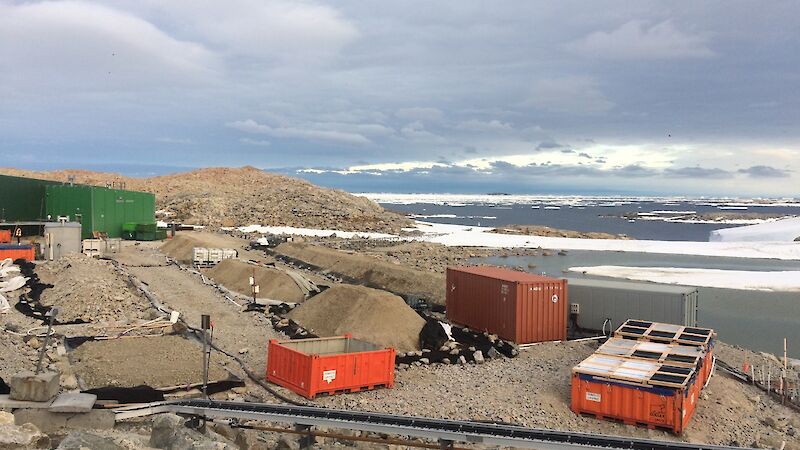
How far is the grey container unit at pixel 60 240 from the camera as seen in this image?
36947mm

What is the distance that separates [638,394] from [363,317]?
9.62 metres

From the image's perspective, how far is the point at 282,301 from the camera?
28203 mm

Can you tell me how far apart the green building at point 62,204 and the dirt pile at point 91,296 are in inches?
787

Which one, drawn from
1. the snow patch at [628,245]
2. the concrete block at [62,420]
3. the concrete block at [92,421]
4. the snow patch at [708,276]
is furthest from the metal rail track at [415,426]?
the snow patch at [628,245]

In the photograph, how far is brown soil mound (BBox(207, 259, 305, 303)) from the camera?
95.0 ft

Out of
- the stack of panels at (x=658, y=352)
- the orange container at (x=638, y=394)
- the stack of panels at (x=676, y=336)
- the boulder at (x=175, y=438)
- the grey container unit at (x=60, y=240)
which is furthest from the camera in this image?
the grey container unit at (x=60, y=240)

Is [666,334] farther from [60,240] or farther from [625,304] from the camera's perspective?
[60,240]

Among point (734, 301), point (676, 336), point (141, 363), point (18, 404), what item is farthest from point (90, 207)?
point (734, 301)

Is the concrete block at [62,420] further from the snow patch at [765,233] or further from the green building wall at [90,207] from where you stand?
the snow patch at [765,233]

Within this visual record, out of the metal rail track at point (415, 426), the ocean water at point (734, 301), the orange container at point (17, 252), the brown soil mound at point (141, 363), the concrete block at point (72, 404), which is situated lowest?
the ocean water at point (734, 301)

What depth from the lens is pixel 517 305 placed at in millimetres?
21516

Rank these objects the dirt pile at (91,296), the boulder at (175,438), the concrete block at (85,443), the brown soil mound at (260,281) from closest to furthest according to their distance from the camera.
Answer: the concrete block at (85,443) → the boulder at (175,438) → the dirt pile at (91,296) → the brown soil mound at (260,281)

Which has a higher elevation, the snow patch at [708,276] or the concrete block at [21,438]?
the concrete block at [21,438]

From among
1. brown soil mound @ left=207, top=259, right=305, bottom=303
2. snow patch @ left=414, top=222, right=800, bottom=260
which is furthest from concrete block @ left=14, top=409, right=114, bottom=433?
snow patch @ left=414, top=222, right=800, bottom=260
